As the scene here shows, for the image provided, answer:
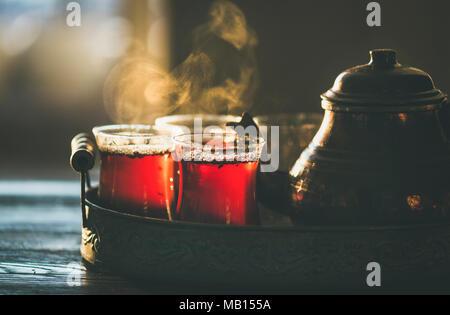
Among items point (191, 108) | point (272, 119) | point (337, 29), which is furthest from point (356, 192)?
point (337, 29)

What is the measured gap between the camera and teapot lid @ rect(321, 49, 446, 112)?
3.13ft

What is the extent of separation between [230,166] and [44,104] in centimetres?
631

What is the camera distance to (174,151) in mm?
1059

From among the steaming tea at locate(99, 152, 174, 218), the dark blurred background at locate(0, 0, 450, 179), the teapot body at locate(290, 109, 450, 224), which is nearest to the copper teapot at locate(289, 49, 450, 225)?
the teapot body at locate(290, 109, 450, 224)

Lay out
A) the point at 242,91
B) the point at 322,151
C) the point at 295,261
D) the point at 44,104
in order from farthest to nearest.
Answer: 1. the point at 44,104
2. the point at 242,91
3. the point at 322,151
4. the point at 295,261

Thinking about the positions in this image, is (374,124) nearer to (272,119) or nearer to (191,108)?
(272,119)

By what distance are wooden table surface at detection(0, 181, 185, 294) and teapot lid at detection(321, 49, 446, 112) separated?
0.42 m

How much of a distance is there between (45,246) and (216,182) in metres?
0.44

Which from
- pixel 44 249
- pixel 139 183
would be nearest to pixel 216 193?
pixel 139 183

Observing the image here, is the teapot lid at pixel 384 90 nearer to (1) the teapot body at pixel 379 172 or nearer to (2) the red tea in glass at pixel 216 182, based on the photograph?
(1) the teapot body at pixel 379 172

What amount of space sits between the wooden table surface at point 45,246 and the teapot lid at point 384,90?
417 millimetres

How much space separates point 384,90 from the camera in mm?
959

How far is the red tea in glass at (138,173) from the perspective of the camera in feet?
3.52

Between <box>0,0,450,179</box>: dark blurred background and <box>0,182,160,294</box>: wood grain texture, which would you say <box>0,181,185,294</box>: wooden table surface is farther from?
<box>0,0,450,179</box>: dark blurred background
